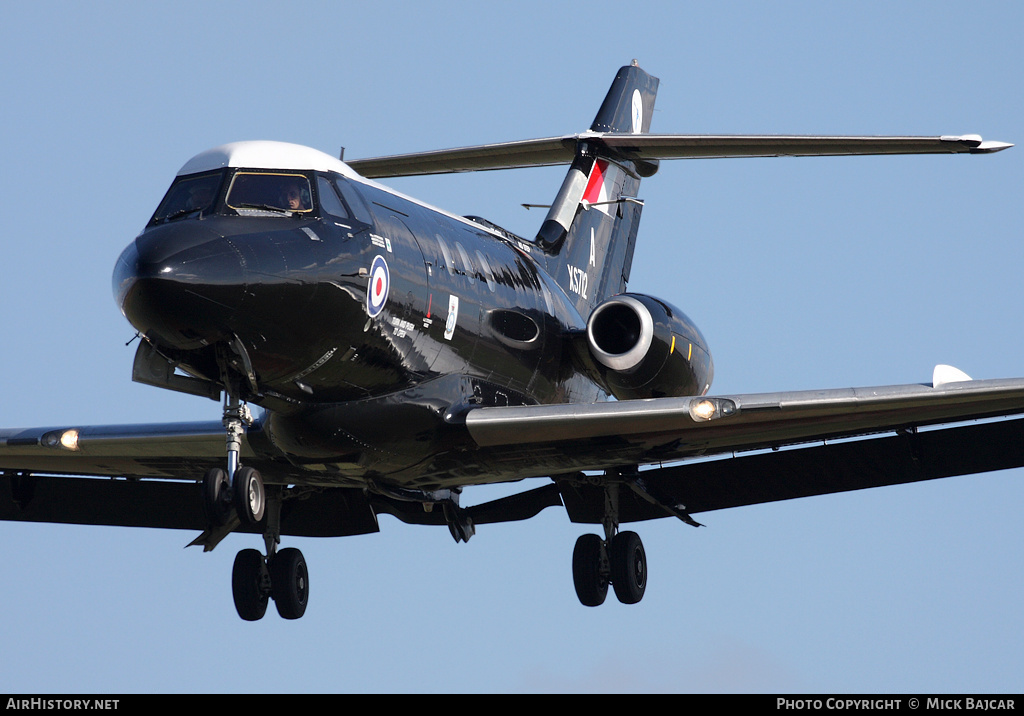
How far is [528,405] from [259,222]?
15.1 feet

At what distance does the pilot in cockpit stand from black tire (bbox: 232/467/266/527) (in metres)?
2.74

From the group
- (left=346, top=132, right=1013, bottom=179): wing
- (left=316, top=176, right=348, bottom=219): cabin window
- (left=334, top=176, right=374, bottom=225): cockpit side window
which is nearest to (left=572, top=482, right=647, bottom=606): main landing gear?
(left=346, top=132, right=1013, bottom=179): wing

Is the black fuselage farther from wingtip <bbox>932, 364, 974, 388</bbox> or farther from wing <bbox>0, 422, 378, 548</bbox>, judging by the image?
wingtip <bbox>932, 364, 974, 388</bbox>

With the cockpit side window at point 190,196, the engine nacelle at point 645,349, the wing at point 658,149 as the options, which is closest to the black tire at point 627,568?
the engine nacelle at point 645,349

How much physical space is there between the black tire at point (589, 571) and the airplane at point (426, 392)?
0.03 m

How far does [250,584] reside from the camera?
2061 centimetres

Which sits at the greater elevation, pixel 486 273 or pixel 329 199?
pixel 329 199

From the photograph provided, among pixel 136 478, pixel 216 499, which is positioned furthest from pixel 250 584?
pixel 216 499

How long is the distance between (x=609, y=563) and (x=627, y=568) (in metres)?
0.26

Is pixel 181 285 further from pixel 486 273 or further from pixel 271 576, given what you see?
pixel 271 576

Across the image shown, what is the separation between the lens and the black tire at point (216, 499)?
15.0 metres

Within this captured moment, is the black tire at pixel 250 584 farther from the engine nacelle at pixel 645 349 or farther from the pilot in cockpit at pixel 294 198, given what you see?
the pilot in cockpit at pixel 294 198
